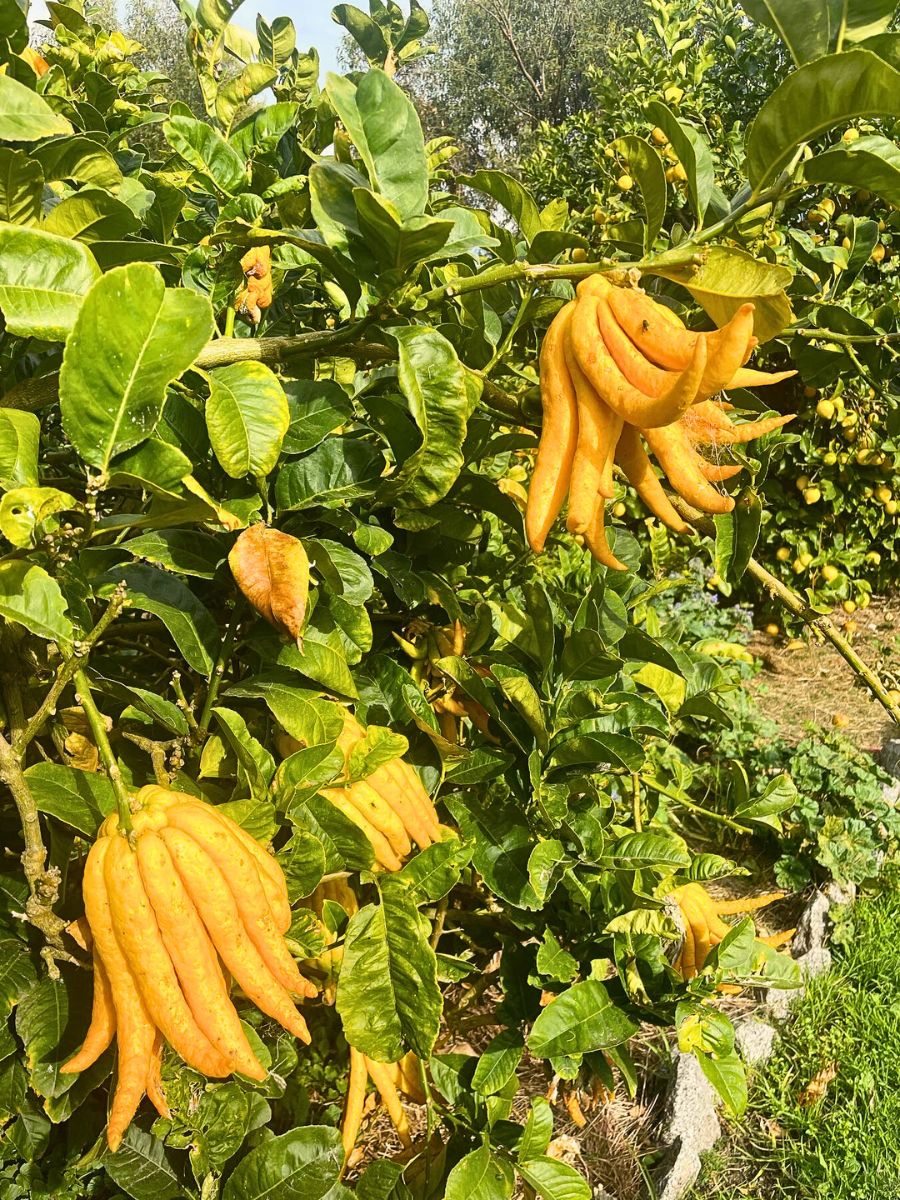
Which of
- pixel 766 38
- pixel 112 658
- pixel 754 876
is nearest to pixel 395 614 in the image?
pixel 112 658

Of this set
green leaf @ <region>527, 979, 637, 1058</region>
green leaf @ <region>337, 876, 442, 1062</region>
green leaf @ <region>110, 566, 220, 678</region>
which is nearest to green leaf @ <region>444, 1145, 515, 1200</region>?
green leaf @ <region>527, 979, 637, 1058</region>

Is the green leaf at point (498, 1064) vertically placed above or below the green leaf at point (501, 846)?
below

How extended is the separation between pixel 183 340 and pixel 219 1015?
0.42 m

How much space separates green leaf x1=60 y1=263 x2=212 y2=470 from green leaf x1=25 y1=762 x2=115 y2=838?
0.26 meters

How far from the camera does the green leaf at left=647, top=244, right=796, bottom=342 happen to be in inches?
23.9

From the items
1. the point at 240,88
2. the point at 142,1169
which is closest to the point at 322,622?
the point at 142,1169

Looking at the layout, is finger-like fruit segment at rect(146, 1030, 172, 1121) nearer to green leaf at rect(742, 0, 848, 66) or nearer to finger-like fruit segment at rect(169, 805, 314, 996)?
finger-like fruit segment at rect(169, 805, 314, 996)

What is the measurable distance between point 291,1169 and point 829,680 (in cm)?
379

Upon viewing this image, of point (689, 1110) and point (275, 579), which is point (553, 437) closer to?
point (275, 579)

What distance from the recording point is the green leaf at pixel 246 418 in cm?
72

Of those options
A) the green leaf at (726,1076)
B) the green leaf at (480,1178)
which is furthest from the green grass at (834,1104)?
the green leaf at (480,1178)

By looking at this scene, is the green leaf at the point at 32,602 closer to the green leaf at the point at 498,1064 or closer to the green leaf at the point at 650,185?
Answer: the green leaf at the point at 650,185

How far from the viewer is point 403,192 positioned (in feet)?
2.43

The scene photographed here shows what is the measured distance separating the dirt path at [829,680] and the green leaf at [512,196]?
296cm
